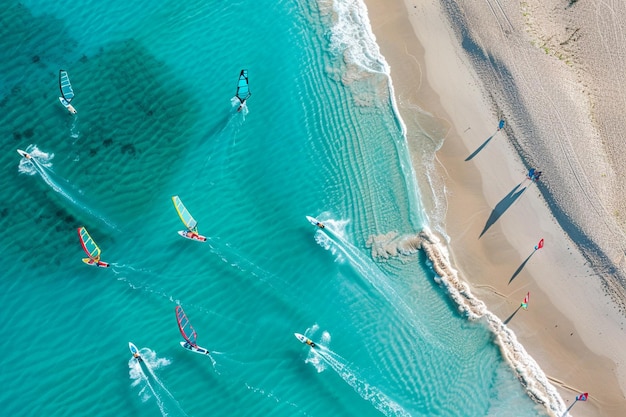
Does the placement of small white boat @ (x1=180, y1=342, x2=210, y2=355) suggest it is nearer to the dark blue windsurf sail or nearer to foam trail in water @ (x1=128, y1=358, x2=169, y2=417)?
foam trail in water @ (x1=128, y1=358, x2=169, y2=417)

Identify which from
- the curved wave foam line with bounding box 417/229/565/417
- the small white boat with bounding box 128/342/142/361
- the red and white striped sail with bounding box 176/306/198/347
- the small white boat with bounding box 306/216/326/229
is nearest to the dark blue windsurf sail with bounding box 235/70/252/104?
the small white boat with bounding box 306/216/326/229

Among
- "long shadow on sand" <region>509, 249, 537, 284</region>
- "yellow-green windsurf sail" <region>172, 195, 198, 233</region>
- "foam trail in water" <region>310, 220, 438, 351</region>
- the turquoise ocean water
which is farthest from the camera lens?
"long shadow on sand" <region>509, 249, 537, 284</region>

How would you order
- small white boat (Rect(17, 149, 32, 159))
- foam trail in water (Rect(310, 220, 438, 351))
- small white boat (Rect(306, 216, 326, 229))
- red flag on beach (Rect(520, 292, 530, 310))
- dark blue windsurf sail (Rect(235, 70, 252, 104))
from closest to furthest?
foam trail in water (Rect(310, 220, 438, 351)) → red flag on beach (Rect(520, 292, 530, 310)) → small white boat (Rect(306, 216, 326, 229)) → small white boat (Rect(17, 149, 32, 159)) → dark blue windsurf sail (Rect(235, 70, 252, 104))

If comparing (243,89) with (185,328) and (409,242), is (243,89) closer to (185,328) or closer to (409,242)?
(409,242)

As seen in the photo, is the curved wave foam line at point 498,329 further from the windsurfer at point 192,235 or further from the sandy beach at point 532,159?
the windsurfer at point 192,235

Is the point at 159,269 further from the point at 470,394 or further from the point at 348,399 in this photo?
the point at 470,394

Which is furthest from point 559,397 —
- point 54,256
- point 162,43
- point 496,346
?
point 162,43
